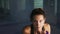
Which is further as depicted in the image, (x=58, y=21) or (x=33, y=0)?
(x=58, y=21)

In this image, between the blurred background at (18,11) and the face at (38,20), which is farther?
the blurred background at (18,11)

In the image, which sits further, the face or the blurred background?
the blurred background

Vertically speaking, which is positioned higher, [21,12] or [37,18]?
[37,18]

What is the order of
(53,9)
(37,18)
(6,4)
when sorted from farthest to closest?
(53,9) → (6,4) → (37,18)

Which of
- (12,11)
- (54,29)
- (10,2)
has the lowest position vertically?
(54,29)

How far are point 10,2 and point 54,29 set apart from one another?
616mm

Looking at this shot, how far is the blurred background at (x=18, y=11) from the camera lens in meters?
1.58

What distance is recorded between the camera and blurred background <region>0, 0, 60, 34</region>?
1.58m

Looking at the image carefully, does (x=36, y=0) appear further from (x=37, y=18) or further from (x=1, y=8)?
(x=37, y=18)

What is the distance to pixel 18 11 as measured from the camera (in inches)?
63.2

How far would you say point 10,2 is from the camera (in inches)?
62.3

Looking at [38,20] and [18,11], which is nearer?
[38,20]

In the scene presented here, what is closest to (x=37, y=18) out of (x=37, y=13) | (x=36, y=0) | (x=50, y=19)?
(x=37, y=13)

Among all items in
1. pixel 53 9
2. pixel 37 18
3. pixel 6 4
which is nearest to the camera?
pixel 37 18
